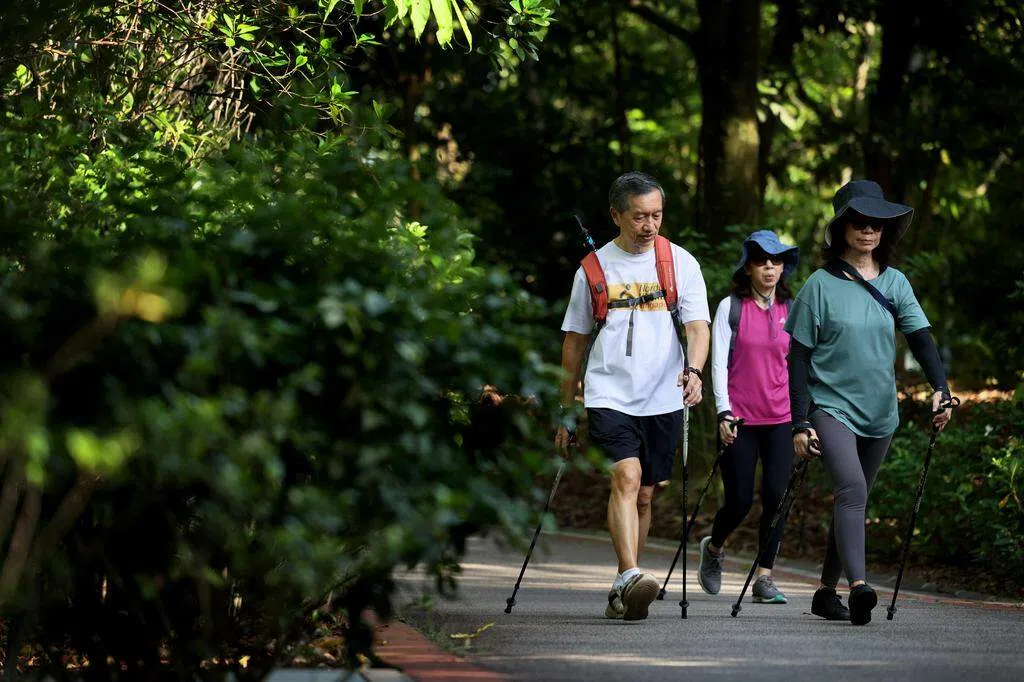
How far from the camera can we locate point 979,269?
19969 mm

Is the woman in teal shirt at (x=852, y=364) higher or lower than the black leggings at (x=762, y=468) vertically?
higher

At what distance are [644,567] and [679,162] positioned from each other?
48.7 feet

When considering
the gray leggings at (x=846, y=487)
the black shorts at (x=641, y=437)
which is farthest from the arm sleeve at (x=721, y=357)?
the gray leggings at (x=846, y=487)

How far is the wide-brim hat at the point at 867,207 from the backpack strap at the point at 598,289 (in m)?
1.12

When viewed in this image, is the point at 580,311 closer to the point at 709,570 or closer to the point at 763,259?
the point at 763,259

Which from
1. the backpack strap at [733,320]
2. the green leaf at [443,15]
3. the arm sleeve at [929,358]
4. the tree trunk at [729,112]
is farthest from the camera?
the tree trunk at [729,112]

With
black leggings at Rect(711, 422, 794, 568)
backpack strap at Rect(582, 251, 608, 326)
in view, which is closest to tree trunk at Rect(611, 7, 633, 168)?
black leggings at Rect(711, 422, 794, 568)

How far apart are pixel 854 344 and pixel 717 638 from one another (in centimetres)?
159

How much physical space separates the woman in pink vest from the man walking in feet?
2.40

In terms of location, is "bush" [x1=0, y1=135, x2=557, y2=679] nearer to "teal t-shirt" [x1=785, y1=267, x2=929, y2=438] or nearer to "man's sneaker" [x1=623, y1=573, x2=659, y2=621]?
"man's sneaker" [x1=623, y1=573, x2=659, y2=621]

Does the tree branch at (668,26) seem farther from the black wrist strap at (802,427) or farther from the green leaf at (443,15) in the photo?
the green leaf at (443,15)

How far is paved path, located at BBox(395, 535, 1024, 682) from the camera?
6277 millimetres

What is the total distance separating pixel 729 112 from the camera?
15156 millimetres

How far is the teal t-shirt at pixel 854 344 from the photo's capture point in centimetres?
786
